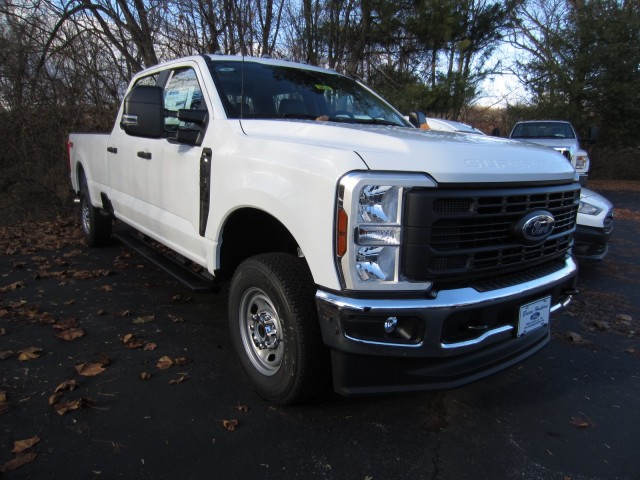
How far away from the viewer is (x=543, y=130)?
14.4 metres

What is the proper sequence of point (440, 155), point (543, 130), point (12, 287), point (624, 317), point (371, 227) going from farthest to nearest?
point (543, 130) < point (12, 287) < point (624, 317) < point (440, 155) < point (371, 227)

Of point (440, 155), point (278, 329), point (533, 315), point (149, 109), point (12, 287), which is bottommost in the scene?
point (12, 287)

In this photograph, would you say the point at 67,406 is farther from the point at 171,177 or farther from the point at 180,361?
the point at 171,177

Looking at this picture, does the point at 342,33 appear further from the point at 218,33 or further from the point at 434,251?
the point at 434,251

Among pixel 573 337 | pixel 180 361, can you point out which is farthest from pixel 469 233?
pixel 573 337

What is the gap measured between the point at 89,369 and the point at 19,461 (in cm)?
92

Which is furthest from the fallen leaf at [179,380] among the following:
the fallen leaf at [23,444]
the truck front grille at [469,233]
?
the truck front grille at [469,233]

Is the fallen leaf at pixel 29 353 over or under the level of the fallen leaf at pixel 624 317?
under

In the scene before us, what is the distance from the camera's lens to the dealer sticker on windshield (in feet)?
8.42

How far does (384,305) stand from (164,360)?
189 cm

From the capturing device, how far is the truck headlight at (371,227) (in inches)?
84.7

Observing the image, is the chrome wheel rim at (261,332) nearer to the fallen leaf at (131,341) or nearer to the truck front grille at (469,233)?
the truck front grille at (469,233)

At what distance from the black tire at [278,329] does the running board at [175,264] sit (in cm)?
52

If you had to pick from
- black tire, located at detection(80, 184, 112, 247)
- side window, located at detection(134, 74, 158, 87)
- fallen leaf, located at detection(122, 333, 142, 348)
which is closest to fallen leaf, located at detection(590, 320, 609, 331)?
fallen leaf, located at detection(122, 333, 142, 348)
